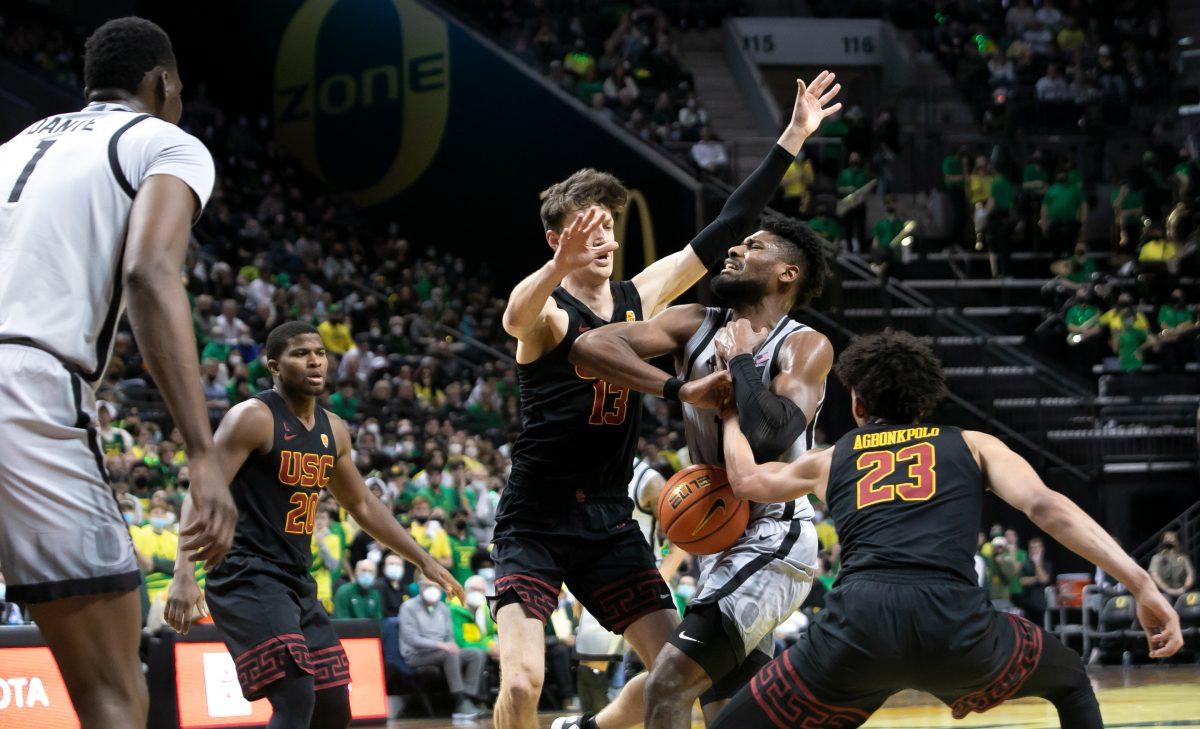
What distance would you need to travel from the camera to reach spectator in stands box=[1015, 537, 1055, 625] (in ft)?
53.6

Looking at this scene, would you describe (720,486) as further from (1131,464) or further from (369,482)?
(1131,464)

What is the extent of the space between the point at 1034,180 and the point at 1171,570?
26.7ft

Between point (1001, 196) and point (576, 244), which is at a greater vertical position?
point (1001, 196)

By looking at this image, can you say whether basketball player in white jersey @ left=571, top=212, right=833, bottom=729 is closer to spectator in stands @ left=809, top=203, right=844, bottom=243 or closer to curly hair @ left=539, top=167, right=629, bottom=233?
curly hair @ left=539, top=167, right=629, bottom=233

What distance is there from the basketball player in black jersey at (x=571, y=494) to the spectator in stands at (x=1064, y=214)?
17.6m

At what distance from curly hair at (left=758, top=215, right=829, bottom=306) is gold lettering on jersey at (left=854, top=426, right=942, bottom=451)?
1.12 m

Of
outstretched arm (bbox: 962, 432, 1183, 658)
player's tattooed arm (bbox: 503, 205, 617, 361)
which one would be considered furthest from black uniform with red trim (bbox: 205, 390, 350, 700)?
outstretched arm (bbox: 962, 432, 1183, 658)

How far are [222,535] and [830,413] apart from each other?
16.5m

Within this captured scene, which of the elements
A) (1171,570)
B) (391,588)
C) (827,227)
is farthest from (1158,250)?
(391,588)

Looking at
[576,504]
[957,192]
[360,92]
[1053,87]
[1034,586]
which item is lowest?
[1034,586]

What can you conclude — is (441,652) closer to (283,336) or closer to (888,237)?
(283,336)

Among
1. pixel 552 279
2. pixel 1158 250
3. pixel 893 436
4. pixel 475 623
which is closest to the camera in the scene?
pixel 893 436

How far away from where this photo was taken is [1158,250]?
21297mm

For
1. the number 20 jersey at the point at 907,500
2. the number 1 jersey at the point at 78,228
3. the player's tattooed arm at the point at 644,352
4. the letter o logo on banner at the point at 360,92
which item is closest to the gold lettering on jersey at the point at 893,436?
the number 20 jersey at the point at 907,500
